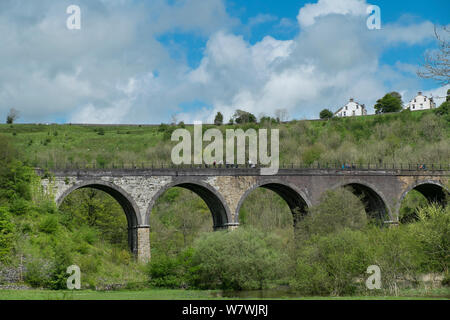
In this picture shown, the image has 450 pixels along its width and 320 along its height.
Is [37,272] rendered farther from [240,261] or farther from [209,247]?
[240,261]

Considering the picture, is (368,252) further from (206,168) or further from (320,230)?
(206,168)

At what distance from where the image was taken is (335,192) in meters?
43.8

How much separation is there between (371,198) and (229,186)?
47.6ft

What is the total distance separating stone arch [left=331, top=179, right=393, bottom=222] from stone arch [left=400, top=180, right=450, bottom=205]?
2.02 metres

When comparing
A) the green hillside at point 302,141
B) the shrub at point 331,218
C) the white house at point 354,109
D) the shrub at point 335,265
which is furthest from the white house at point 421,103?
the shrub at point 335,265

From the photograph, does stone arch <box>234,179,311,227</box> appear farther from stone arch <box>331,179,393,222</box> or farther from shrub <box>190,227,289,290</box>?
shrub <box>190,227,289,290</box>

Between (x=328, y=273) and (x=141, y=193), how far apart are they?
57.9ft

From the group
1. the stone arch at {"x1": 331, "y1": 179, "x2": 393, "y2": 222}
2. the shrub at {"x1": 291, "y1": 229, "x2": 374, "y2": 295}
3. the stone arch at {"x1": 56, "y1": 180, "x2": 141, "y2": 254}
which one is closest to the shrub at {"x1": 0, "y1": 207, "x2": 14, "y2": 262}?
the stone arch at {"x1": 56, "y1": 180, "x2": 141, "y2": 254}

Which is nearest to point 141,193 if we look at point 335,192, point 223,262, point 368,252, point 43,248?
point 43,248

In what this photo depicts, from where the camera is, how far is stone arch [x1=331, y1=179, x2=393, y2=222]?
1874 inches

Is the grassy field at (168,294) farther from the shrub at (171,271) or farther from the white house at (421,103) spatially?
the white house at (421,103)

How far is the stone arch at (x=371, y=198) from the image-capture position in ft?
156

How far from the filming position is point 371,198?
161ft

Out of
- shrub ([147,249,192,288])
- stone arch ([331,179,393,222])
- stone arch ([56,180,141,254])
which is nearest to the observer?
shrub ([147,249,192,288])
